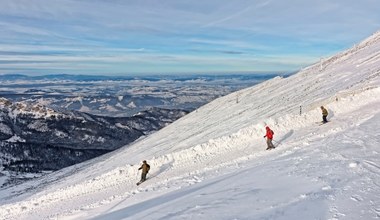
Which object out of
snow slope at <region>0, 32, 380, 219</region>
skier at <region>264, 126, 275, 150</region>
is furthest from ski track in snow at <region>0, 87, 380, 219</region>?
skier at <region>264, 126, 275, 150</region>

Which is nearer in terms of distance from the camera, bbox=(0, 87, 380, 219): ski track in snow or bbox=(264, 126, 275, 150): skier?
bbox=(0, 87, 380, 219): ski track in snow

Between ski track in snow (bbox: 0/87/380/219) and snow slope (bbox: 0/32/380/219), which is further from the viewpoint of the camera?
ski track in snow (bbox: 0/87/380/219)

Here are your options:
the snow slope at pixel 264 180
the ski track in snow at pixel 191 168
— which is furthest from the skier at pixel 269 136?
the ski track in snow at pixel 191 168

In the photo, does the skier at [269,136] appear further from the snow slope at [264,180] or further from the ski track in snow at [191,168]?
the ski track in snow at [191,168]

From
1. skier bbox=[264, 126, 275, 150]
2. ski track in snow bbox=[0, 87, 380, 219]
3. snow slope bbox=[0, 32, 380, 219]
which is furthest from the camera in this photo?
skier bbox=[264, 126, 275, 150]

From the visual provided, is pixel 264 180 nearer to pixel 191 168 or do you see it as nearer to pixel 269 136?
pixel 269 136

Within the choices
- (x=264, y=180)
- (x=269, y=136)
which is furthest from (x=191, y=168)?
(x=264, y=180)

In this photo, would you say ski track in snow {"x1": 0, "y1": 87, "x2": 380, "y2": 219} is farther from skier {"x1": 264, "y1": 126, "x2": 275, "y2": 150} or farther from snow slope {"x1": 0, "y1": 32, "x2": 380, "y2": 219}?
skier {"x1": 264, "y1": 126, "x2": 275, "y2": 150}

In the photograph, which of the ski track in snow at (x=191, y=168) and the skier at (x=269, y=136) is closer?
the ski track in snow at (x=191, y=168)

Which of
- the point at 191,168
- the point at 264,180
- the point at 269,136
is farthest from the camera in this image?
the point at 191,168

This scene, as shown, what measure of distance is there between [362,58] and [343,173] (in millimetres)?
50423

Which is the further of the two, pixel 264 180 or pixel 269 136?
pixel 269 136

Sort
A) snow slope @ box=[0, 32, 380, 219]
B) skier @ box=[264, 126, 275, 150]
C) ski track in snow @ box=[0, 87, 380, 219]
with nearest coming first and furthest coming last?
snow slope @ box=[0, 32, 380, 219] → ski track in snow @ box=[0, 87, 380, 219] → skier @ box=[264, 126, 275, 150]

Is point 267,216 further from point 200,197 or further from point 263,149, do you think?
point 263,149
